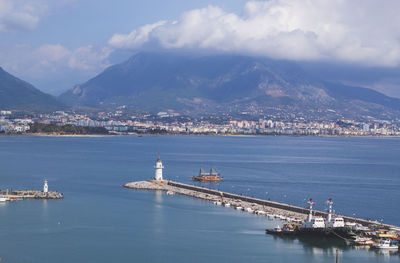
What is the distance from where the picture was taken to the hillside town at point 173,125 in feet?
495

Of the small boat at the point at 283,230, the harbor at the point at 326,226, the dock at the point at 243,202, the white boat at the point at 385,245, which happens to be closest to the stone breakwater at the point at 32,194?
the dock at the point at 243,202

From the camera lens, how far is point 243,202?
31750 millimetres

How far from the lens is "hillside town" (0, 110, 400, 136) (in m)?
151

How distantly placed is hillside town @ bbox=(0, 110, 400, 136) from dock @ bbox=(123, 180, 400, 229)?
97.7 m

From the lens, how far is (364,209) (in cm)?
3225

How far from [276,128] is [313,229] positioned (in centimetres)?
16084

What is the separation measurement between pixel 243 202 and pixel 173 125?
147038 mm

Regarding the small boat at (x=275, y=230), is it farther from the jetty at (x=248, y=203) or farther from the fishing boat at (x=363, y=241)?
the fishing boat at (x=363, y=241)

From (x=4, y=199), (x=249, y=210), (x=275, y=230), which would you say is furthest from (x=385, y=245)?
(x=4, y=199)

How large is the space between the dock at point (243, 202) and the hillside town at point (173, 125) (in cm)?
9774

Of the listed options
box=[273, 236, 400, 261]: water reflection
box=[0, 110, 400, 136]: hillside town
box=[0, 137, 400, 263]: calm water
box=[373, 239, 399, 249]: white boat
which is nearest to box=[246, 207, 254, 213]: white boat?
box=[0, 137, 400, 263]: calm water

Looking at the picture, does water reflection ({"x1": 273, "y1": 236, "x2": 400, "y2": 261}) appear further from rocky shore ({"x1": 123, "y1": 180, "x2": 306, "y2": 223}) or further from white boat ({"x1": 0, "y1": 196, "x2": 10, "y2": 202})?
white boat ({"x1": 0, "y1": 196, "x2": 10, "y2": 202})

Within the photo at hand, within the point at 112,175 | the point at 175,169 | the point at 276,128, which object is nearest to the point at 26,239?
the point at 112,175

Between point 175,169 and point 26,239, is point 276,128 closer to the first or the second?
point 175,169
